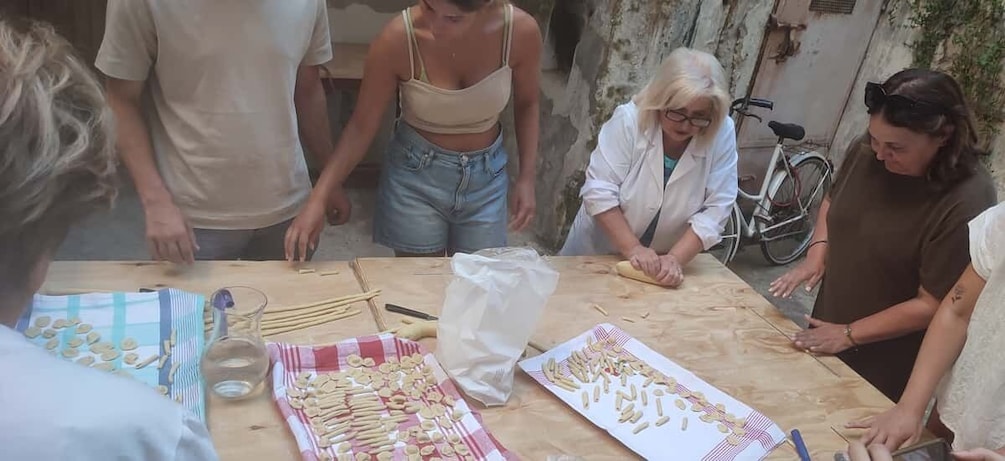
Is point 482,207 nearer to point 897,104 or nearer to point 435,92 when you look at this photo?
point 435,92

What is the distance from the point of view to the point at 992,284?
1484 mm

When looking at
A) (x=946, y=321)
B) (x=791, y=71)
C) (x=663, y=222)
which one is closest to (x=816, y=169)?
(x=791, y=71)

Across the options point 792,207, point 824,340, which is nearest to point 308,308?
point 824,340

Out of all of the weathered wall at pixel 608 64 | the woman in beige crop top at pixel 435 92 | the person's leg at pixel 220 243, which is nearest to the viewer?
the woman in beige crop top at pixel 435 92

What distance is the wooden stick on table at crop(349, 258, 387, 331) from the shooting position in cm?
164

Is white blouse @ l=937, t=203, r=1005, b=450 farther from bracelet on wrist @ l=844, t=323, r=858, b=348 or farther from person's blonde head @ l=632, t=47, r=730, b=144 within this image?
person's blonde head @ l=632, t=47, r=730, b=144

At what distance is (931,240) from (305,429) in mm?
1519

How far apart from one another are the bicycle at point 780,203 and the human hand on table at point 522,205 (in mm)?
2213

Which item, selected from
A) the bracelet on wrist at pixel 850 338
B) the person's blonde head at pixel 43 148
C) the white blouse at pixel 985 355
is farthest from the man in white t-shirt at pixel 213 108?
the white blouse at pixel 985 355

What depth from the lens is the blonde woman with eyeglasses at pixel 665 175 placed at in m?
2.10

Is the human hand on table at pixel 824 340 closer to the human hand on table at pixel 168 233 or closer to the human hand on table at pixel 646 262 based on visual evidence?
→ the human hand on table at pixel 646 262

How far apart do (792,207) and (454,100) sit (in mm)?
3379

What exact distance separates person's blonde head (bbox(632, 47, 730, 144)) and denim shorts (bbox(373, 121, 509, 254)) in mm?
476

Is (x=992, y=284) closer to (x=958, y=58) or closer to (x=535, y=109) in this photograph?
(x=535, y=109)
